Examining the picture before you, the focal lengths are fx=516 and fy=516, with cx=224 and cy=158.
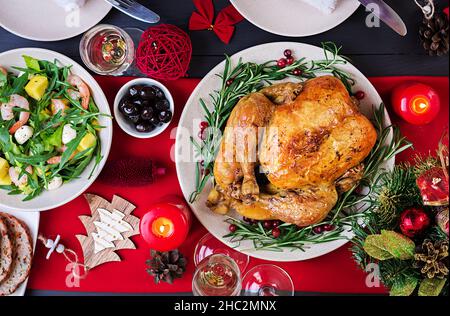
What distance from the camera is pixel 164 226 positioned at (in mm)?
1496

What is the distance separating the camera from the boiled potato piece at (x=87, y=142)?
1.55 m

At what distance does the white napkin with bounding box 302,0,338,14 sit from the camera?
153cm

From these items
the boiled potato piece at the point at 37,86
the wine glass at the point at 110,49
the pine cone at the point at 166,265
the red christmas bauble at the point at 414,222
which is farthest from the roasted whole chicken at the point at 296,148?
the boiled potato piece at the point at 37,86

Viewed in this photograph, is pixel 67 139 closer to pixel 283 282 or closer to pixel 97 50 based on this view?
pixel 97 50

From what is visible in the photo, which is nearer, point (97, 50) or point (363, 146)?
point (363, 146)

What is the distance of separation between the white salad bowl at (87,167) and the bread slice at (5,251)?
8 cm

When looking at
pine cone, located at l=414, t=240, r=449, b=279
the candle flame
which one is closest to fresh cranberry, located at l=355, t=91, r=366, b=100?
the candle flame

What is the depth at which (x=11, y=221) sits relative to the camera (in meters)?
1.62

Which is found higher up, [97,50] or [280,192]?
[97,50]

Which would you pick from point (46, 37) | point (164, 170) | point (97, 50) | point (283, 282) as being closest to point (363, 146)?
point (283, 282)

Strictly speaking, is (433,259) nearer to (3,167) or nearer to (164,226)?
(164,226)

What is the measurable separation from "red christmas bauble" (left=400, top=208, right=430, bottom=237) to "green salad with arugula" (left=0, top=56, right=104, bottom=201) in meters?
0.89

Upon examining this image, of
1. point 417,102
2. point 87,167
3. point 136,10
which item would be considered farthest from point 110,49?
point 417,102
